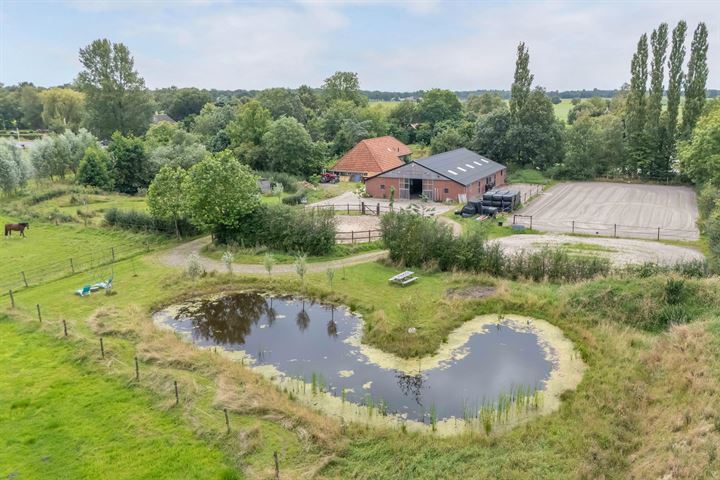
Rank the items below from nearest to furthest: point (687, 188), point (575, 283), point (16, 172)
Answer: point (575, 283)
point (16, 172)
point (687, 188)

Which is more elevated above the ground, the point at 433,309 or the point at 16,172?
the point at 16,172

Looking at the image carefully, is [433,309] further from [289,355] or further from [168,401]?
[168,401]

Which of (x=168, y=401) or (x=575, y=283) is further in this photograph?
(x=575, y=283)

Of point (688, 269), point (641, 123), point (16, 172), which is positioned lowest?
point (688, 269)

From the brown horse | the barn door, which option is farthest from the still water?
the barn door

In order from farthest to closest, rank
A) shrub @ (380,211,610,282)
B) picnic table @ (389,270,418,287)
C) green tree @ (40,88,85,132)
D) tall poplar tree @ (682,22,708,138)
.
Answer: green tree @ (40,88,85,132)
tall poplar tree @ (682,22,708,138)
picnic table @ (389,270,418,287)
shrub @ (380,211,610,282)

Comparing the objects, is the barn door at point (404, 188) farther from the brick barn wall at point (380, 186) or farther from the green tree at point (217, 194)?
the green tree at point (217, 194)

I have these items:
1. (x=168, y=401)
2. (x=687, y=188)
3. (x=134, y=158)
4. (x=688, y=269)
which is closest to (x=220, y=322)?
(x=168, y=401)

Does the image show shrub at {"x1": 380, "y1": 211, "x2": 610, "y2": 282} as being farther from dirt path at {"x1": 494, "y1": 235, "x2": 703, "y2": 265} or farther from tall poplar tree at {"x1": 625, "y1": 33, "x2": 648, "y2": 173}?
tall poplar tree at {"x1": 625, "y1": 33, "x2": 648, "y2": 173}
